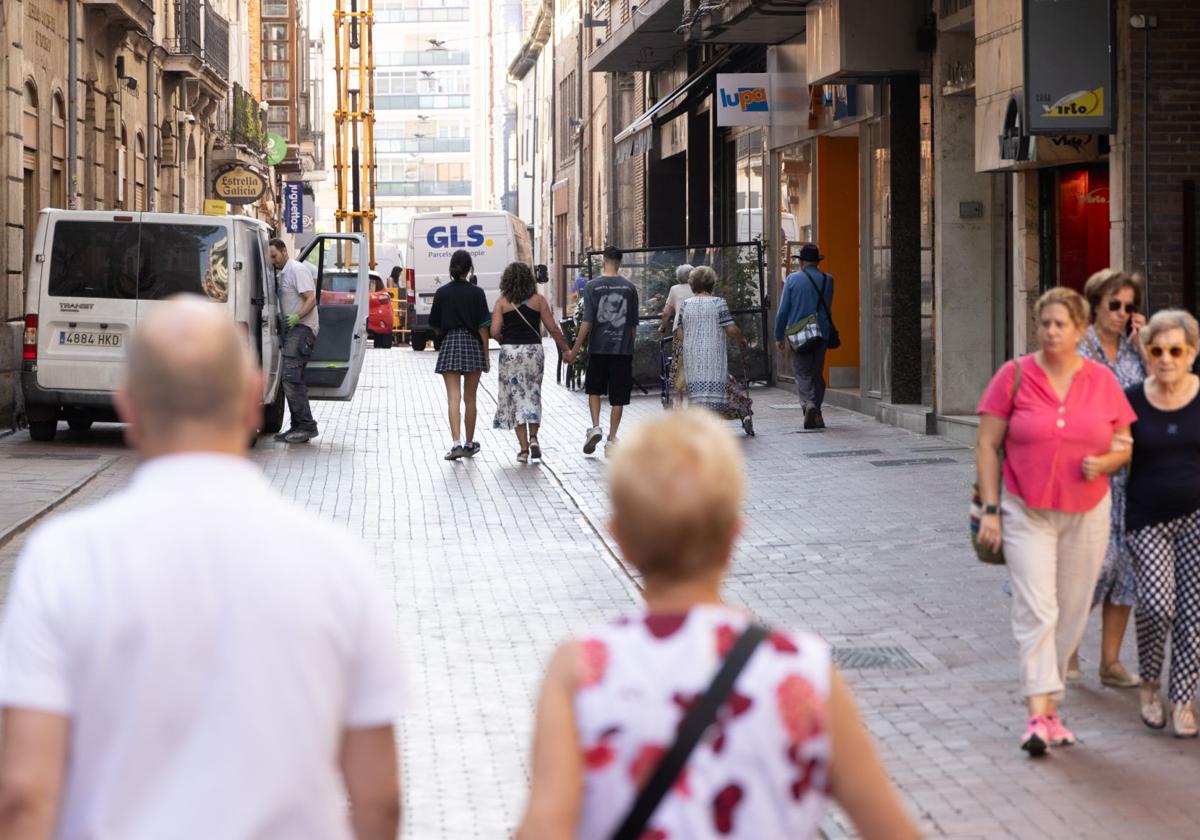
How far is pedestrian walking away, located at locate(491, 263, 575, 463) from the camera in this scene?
17016 mm

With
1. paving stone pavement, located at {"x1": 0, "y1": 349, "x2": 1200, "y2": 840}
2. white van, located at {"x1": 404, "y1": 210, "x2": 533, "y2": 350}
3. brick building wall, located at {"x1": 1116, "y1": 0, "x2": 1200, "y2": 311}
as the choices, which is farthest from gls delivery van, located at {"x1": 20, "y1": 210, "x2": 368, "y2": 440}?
white van, located at {"x1": 404, "y1": 210, "x2": 533, "y2": 350}

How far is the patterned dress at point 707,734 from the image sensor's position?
100.0 inches

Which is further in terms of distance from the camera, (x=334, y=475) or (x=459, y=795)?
(x=334, y=475)

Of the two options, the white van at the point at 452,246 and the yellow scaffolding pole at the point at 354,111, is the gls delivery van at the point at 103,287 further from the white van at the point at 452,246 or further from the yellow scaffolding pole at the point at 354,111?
the yellow scaffolding pole at the point at 354,111

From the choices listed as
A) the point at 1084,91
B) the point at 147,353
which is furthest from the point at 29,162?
the point at 147,353

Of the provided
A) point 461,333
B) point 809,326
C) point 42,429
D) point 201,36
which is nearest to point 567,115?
point 201,36

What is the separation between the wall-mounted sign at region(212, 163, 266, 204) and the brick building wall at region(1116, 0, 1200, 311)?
28.6 m

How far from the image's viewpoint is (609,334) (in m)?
17.7

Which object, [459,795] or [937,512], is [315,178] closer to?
[937,512]

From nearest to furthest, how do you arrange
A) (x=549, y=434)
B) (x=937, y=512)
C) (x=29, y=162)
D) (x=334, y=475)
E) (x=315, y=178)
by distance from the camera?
(x=937, y=512)
(x=334, y=475)
(x=549, y=434)
(x=29, y=162)
(x=315, y=178)

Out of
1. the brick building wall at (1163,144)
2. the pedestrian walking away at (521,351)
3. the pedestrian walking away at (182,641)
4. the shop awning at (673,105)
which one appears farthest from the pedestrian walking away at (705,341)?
the pedestrian walking away at (182,641)

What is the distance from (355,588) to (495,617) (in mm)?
6774

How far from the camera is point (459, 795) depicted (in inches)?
245

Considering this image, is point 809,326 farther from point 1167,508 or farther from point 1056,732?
point 1056,732
